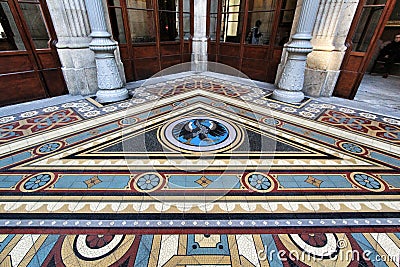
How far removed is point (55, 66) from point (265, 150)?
3.61 m

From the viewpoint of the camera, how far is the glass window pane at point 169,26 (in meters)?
4.41

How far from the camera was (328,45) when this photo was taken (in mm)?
3098

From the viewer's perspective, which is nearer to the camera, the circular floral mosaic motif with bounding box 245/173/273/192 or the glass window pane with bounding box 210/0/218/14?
the circular floral mosaic motif with bounding box 245/173/273/192

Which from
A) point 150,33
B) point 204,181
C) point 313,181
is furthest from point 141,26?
point 313,181

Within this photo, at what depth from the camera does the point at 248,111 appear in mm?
2871

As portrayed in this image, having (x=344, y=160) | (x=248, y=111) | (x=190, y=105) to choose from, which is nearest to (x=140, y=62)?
(x=190, y=105)

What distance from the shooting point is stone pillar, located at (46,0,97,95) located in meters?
2.83

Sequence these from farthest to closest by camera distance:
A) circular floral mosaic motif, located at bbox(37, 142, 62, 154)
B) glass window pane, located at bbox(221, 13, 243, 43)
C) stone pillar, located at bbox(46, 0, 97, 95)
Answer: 1. glass window pane, located at bbox(221, 13, 243, 43)
2. stone pillar, located at bbox(46, 0, 97, 95)
3. circular floral mosaic motif, located at bbox(37, 142, 62, 154)

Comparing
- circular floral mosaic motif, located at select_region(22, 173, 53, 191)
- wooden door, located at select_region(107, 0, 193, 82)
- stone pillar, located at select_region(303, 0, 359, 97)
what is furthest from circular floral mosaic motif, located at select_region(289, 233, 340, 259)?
wooden door, located at select_region(107, 0, 193, 82)

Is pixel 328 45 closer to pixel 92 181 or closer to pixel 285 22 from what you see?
pixel 285 22

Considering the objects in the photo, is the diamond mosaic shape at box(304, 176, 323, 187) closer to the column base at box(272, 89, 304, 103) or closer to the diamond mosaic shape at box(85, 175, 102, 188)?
the diamond mosaic shape at box(85, 175, 102, 188)

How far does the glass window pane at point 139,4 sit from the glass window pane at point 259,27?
89.5 inches

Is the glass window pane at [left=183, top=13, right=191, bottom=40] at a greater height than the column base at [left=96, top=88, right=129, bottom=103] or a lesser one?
greater

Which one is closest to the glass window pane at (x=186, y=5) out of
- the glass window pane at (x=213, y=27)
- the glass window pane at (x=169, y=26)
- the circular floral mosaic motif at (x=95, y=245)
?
the glass window pane at (x=169, y=26)
